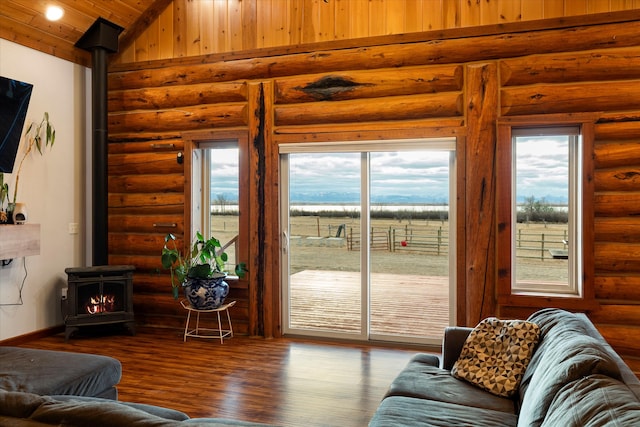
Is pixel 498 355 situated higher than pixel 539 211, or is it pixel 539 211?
pixel 539 211

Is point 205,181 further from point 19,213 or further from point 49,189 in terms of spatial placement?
point 19,213

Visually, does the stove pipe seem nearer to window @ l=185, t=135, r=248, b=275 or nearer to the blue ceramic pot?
window @ l=185, t=135, r=248, b=275

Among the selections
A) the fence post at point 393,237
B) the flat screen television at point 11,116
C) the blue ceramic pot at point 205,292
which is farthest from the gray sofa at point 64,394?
the fence post at point 393,237

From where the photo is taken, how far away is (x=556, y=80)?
463cm

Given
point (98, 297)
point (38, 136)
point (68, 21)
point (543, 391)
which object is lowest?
point (98, 297)

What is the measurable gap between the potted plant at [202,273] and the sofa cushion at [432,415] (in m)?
3.08

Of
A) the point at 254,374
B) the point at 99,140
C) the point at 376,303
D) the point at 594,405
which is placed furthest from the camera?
the point at 99,140

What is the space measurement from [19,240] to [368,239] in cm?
343

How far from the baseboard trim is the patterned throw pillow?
458cm

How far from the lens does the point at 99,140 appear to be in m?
5.86

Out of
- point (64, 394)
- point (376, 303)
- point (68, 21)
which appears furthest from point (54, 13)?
point (376, 303)

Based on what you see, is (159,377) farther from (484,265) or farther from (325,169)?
(484,265)

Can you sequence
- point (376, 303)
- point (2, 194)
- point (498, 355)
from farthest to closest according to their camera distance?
point (376, 303)
point (2, 194)
point (498, 355)

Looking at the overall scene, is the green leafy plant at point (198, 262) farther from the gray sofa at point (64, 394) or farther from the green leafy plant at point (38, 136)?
the gray sofa at point (64, 394)
